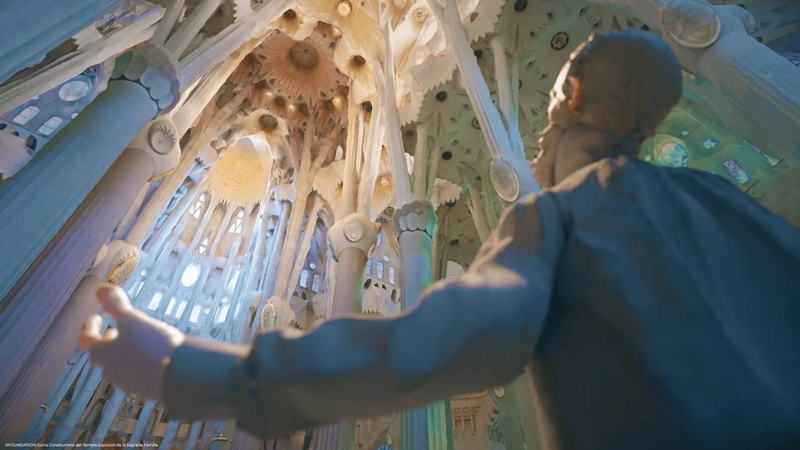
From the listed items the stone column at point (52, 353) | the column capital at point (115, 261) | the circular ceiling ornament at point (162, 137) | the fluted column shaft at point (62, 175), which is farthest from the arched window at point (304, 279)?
the fluted column shaft at point (62, 175)

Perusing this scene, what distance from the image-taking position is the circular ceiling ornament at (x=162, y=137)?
5.50 m

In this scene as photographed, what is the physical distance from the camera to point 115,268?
6.75 meters

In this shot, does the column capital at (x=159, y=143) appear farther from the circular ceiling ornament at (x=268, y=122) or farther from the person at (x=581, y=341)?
the circular ceiling ornament at (x=268, y=122)

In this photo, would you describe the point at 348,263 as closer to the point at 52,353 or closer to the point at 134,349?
the point at 52,353

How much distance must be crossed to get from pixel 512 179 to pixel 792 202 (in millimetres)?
3723

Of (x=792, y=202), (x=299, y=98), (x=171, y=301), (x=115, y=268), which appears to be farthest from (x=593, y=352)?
(x=171, y=301)

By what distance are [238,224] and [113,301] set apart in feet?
57.0

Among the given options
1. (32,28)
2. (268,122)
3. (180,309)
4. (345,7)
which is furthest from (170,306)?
(32,28)

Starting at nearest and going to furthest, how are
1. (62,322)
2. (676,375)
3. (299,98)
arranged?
1. (676,375)
2. (62,322)
3. (299,98)

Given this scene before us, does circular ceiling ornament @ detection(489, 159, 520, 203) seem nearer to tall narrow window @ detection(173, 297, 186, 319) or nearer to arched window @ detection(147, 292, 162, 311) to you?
arched window @ detection(147, 292, 162, 311)

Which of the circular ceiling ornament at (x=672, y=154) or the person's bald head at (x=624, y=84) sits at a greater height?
the circular ceiling ornament at (x=672, y=154)

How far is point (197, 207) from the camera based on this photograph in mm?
16031

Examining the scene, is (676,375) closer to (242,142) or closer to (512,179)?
(512,179)

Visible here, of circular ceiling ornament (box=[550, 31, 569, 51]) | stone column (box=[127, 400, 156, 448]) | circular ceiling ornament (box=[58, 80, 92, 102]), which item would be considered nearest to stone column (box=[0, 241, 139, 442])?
circular ceiling ornament (box=[58, 80, 92, 102])
